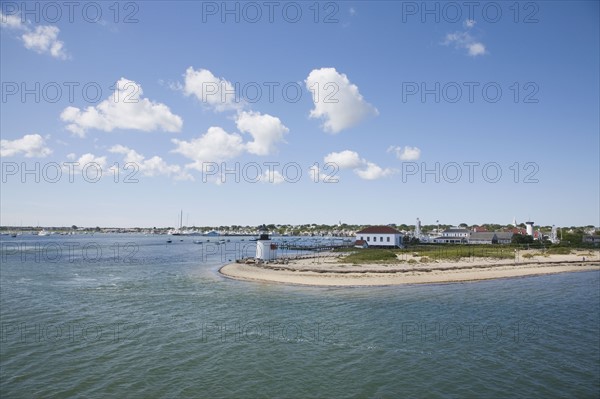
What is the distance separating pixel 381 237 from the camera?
9875 centimetres

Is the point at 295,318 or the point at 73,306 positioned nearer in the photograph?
the point at 295,318

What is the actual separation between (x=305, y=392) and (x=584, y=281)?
49.9 meters

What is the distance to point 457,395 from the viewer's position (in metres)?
16.4

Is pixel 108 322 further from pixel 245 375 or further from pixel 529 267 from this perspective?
pixel 529 267

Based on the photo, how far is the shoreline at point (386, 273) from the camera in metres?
47.4

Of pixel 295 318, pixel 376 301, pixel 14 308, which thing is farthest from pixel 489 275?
pixel 14 308

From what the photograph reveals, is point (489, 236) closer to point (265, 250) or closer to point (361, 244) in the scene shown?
point (361, 244)

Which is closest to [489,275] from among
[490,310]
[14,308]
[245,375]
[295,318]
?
[490,310]

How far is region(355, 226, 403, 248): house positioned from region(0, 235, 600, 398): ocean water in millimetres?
55165

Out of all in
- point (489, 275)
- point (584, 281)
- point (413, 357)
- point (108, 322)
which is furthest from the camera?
point (489, 275)

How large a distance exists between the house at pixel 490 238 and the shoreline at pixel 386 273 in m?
54.9

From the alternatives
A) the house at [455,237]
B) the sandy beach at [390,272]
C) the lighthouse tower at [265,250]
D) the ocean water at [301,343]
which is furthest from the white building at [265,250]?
the house at [455,237]

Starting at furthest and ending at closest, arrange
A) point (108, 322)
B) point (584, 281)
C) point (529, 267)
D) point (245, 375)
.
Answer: point (529, 267), point (584, 281), point (108, 322), point (245, 375)

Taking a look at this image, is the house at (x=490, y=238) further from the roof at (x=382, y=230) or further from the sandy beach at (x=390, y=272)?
the sandy beach at (x=390, y=272)
